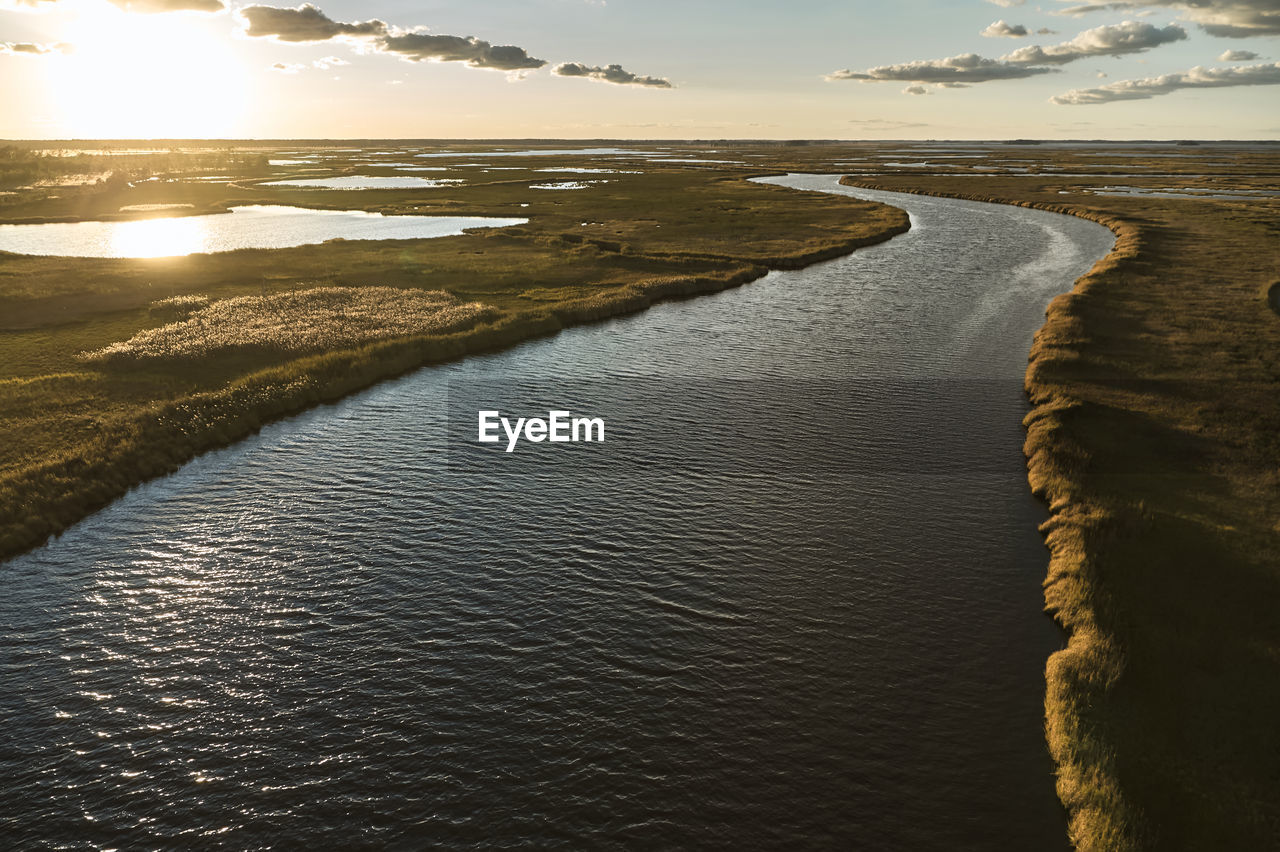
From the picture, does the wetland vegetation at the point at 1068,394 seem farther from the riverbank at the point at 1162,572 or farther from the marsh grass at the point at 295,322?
the marsh grass at the point at 295,322

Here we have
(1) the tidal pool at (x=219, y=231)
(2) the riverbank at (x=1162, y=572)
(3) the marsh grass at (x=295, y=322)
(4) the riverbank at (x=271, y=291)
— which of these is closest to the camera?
(2) the riverbank at (x=1162, y=572)

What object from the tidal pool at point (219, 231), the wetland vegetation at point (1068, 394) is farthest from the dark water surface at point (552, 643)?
the tidal pool at point (219, 231)

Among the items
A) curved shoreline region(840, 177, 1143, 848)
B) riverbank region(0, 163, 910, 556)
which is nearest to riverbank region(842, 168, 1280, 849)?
curved shoreline region(840, 177, 1143, 848)

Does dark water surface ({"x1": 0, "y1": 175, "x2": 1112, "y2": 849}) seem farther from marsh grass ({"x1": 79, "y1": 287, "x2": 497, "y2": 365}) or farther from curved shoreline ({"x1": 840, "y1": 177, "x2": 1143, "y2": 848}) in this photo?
marsh grass ({"x1": 79, "y1": 287, "x2": 497, "y2": 365})

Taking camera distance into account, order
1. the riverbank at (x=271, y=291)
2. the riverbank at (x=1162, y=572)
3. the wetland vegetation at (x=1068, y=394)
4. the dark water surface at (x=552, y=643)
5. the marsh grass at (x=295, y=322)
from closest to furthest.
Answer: the riverbank at (x=1162, y=572), the dark water surface at (x=552, y=643), the wetland vegetation at (x=1068, y=394), the riverbank at (x=271, y=291), the marsh grass at (x=295, y=322)

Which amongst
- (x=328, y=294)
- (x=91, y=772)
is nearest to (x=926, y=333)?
(x=328, y=294)

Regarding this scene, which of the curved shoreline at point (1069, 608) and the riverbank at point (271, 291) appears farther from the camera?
the riverbank at point (271, 291)

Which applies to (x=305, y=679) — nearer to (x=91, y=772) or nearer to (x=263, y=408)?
(x=91, y=772)
